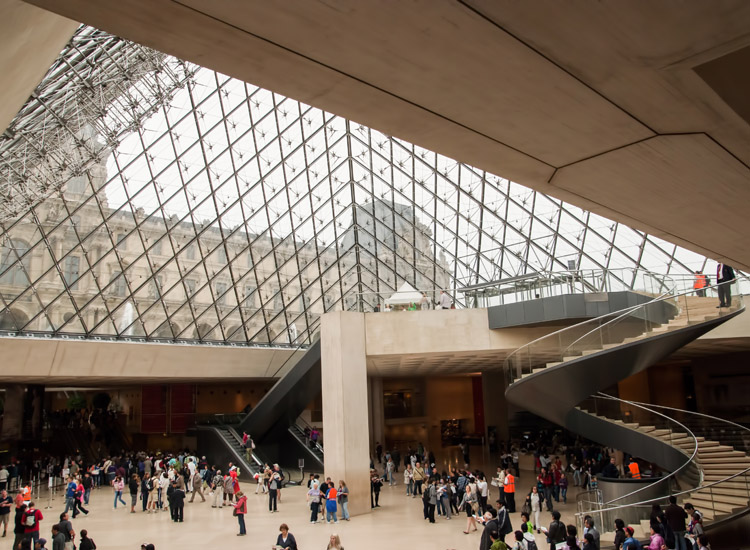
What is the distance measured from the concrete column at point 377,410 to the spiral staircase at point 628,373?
1967 centimetres

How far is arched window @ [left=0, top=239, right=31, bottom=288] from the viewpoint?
85.4ft

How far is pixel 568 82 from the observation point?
3.52 meters

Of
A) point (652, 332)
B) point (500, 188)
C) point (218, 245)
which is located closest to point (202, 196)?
point (218, 245)

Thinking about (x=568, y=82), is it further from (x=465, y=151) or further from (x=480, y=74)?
(x=465, y=151)

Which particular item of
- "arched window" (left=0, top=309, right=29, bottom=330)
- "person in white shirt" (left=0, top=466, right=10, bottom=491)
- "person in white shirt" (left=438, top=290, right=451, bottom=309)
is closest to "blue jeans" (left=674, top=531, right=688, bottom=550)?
"person in white shirt" (left=438, top=290, right=451, bottom=309)

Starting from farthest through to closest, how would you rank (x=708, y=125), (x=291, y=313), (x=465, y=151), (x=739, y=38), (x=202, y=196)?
1. (x=291, y=313)
2. (x=202, y=196)
3. (x=465, y=151)
4. (x=708, y=125)
5. (x=739, y=38)

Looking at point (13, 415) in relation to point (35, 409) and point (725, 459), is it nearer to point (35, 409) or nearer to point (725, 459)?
point (35, 409)

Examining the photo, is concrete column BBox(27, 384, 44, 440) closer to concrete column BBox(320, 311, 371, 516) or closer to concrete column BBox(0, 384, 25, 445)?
concrete column BBox(0, 384, 25, 445)

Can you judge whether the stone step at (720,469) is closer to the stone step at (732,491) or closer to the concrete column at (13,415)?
the stone step at (732,491)

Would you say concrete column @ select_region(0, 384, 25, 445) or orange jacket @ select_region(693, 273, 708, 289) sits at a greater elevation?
orange jacket @ select_region(693, 273, 708, 289)

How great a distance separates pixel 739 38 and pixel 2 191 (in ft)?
88.5

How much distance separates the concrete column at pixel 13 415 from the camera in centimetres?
3080

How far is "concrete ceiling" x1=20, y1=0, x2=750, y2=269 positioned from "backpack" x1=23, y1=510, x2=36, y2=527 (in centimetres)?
1204

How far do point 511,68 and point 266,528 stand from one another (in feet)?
49.8
